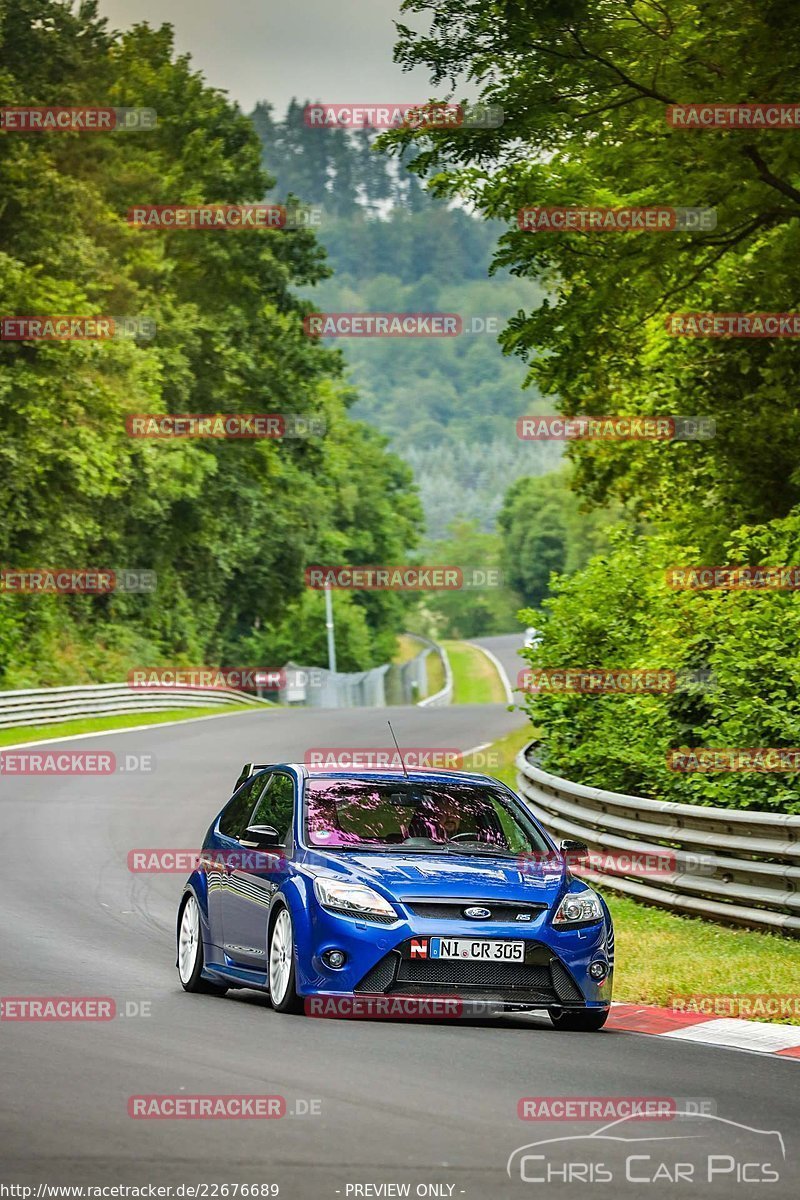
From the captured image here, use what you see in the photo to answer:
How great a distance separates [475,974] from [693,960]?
3381 mm

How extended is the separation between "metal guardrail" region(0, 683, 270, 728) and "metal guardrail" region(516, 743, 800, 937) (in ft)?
76.0

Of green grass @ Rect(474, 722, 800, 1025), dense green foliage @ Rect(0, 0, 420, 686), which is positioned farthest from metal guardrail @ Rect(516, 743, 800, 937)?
dense green foliage @ Rect(0, 0, 420, 686)

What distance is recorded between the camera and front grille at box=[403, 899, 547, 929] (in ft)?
33.0

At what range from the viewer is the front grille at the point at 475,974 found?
9.96 m

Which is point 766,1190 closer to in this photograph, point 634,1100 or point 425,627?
point 634,1100

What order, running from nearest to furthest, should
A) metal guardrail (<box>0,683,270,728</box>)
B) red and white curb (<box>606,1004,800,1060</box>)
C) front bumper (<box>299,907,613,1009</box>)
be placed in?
1. red and white curb (<box>606,1004,800,1060</box>)
2. front bumper (<box>299,907,613,1009</box>)
3. metal guardrail (<box>0,683,270,728</box>)

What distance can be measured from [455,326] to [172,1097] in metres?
43.2

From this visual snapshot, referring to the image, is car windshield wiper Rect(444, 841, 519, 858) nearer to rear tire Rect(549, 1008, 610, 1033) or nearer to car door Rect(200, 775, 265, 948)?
rear tire Rect(549, 1008, 610, 1033)

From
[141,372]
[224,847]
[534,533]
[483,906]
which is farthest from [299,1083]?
[534,533]

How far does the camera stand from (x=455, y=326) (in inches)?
1948

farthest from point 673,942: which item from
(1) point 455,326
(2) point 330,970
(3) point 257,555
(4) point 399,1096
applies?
(3) point 257,555

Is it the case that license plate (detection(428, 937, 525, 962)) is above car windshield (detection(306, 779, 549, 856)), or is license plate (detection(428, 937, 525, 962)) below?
below

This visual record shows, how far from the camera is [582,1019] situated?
1038 centimetres

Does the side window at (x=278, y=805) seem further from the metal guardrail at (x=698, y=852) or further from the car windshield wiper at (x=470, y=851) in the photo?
the metal guardrail at (x=698, y=852)
